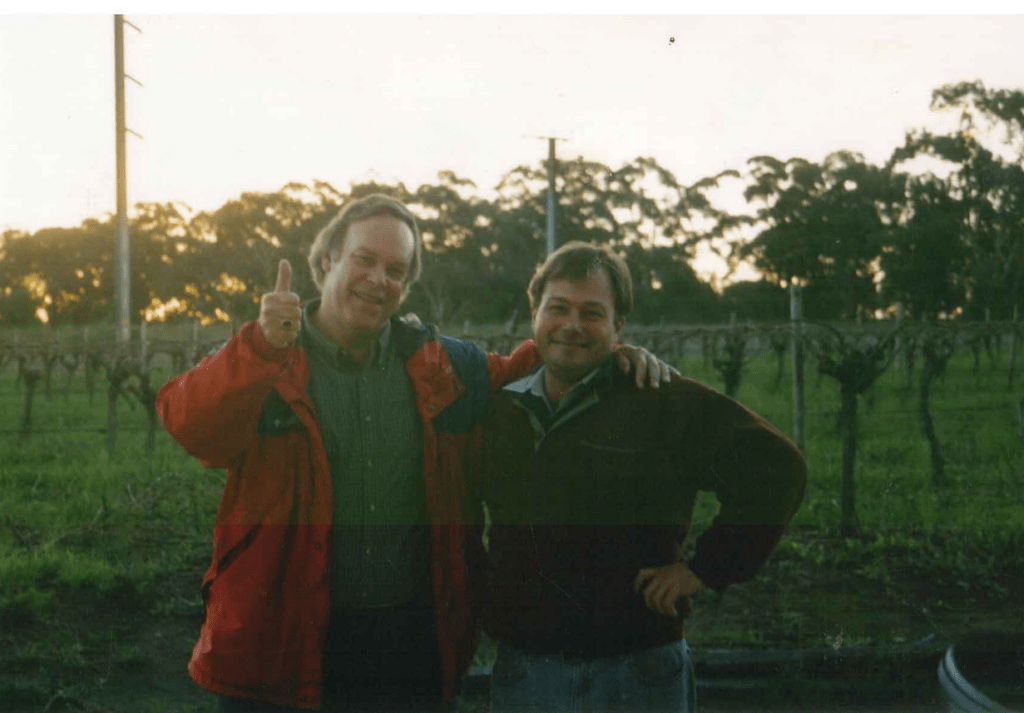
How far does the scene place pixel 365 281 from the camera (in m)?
2.34

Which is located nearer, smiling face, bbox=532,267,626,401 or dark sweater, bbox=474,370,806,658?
dark sweater, bbox=474,370,806,658

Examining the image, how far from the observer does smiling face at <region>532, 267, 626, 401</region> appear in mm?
2270

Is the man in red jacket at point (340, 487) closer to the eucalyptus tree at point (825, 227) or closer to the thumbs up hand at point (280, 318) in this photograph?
the thumbs up hand at point (280, 318)

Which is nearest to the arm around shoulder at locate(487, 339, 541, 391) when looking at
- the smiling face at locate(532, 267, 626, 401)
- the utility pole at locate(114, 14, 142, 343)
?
the smiling face at locate(532, 267, 626, 401)

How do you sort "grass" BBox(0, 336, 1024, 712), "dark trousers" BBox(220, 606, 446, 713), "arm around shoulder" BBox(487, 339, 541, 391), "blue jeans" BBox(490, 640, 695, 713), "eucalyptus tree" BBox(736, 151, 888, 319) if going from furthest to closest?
"eucalyptus tree" BBox(736, 151, 888, 319)
"grass" BBox(0, 336, 1024, 712)
"arm around shoulder" BBox(487, 339, 541, 391)
"dark trousers" BBox(220, 606, 446, 713)
"blue jeans" BBox(490, 640, 695, 713)

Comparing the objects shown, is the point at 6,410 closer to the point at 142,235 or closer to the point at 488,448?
the point at 488,448

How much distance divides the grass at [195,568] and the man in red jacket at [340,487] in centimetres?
200

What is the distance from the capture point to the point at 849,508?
652cm

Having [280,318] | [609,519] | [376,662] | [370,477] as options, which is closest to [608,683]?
[609,519]

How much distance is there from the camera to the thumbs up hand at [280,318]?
84.9 inches

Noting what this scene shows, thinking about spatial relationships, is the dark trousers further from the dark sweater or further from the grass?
the grass

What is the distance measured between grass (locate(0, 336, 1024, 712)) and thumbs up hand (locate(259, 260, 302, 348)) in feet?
7.91

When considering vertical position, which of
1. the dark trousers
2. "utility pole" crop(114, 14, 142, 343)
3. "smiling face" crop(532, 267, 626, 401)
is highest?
"utility pole" crop(114, 14, 142, 343)

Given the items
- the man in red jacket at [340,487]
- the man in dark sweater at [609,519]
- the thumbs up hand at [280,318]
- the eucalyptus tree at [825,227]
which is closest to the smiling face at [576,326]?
the man in dark sweater at [609,519]
